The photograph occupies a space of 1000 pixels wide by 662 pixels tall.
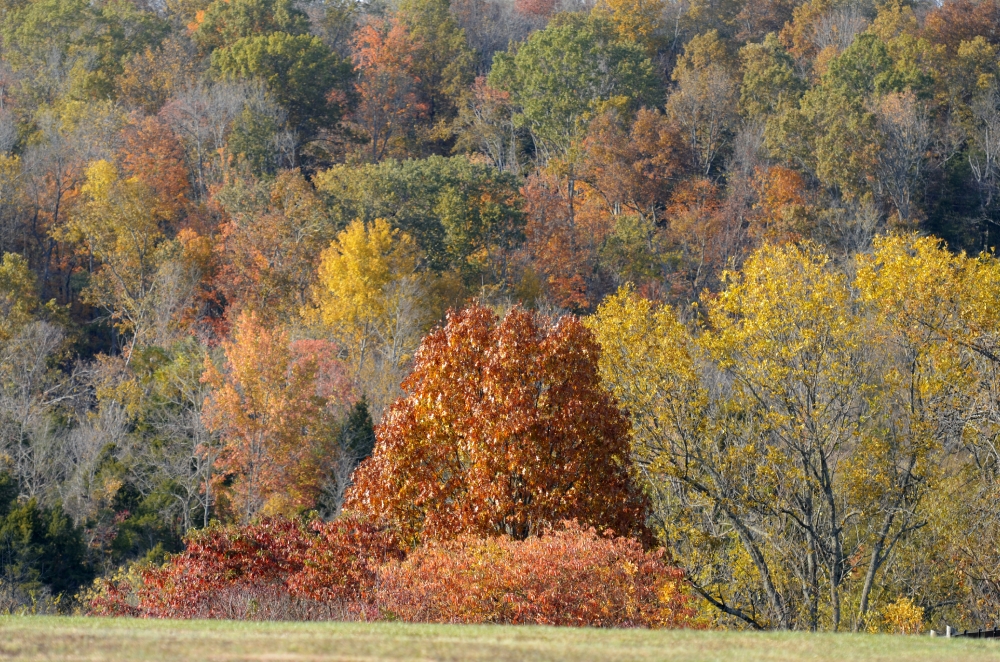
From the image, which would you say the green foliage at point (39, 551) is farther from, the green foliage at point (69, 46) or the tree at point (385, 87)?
the tree at point (385, 87)

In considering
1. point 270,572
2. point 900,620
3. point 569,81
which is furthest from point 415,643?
point 569,81

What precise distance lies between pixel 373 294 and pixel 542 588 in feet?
122

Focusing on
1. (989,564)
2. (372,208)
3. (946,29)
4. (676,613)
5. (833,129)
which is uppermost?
(946,29)

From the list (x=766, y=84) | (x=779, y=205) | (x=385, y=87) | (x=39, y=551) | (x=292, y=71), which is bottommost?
(x=39, y=551)

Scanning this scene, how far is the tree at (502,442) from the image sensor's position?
18.8 meters

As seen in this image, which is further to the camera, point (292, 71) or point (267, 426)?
point (292, 71)

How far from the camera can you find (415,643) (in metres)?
10.7

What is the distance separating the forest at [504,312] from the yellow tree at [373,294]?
20 cm

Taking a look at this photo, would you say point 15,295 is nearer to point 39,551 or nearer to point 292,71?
point 292,71

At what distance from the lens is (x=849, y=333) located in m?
25.2

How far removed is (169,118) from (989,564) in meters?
49.2

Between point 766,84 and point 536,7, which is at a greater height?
point 536,7

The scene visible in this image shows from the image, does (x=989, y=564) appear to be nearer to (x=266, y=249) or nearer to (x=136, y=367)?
(x=136, y=367)

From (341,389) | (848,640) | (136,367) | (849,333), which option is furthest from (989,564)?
(136,367)
